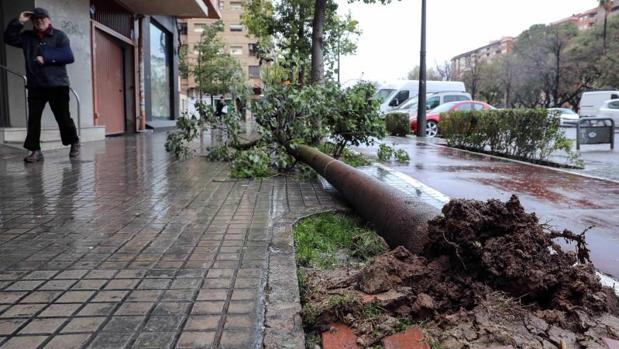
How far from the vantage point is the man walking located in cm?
776

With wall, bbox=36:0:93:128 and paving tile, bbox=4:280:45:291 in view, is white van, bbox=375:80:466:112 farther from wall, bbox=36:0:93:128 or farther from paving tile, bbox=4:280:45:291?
paving tile, bbox=4:280:45:291

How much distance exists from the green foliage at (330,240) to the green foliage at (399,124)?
1591 cm

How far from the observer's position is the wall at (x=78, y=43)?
39.2 feet

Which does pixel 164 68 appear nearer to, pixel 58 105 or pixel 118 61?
pixel 118 61

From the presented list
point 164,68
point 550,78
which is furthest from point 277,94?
point 550,78

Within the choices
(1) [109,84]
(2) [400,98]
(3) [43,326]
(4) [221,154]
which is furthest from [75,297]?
(2) [400,98]

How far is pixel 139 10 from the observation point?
18016 mm

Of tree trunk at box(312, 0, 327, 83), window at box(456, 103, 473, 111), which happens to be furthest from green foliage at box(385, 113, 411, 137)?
tree trunk at box(312, 0, 327, 83)

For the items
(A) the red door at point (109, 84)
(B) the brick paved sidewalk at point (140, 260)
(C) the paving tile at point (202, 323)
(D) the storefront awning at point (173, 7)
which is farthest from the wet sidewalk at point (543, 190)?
(D) the storefront awning at point (173, 7)

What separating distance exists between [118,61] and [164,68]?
6.41m

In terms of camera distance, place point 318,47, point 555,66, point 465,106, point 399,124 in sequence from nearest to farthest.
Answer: point 318,47, point 399,124, point 465,106, point 555,66

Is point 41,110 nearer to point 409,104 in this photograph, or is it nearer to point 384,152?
point 384,152

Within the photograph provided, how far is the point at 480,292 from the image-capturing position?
2.43 meters

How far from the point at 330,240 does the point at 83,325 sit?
1976mm
